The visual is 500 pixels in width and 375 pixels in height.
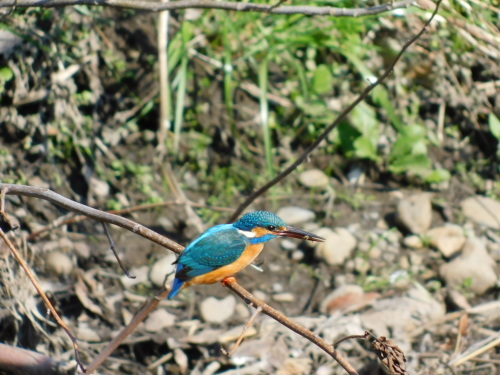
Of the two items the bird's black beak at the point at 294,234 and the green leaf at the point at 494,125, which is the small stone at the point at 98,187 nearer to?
the bird's black beak at the point at 294,234

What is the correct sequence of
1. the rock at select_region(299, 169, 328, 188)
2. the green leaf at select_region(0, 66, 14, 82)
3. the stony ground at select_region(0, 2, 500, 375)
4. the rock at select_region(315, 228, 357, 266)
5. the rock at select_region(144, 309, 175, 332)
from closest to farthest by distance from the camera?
the stony ground at select_region(0, 2, 500, 375) → the rock at select_region(144, 309, 175, 332) → the green leaf at select_region(0, 66, 14, 82) → the rock at select_region(315, 228, 357, 266) → the rock at select_region(299, 169, 328, 188)

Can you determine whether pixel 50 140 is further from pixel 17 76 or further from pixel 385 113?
pixel 385 113

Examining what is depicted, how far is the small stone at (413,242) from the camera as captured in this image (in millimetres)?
4719

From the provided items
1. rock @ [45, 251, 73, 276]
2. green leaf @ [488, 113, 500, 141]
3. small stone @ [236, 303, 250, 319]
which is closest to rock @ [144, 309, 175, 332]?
small stone @ [236, 303, 250, 319]

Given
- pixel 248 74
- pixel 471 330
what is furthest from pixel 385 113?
pixel 471 330

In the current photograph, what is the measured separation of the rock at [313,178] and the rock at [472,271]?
1.04 metres

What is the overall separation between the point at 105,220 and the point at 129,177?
238 cm

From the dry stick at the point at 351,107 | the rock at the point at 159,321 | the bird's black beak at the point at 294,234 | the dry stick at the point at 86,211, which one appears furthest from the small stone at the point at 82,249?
the bird's black beak at the point at 294,234

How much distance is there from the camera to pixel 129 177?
188 inches

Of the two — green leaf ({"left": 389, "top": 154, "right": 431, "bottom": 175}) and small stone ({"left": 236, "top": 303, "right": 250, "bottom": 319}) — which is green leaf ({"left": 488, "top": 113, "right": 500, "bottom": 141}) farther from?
small stone ({"left": 236, "top": 303, "right": 250, "bottom": 319})

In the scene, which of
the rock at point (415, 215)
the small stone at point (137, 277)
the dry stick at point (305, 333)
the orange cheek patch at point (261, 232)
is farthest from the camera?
the rock at point (415, 215)

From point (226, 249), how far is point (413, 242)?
7.65 ft

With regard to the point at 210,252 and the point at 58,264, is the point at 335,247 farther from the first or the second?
the point at 210,252

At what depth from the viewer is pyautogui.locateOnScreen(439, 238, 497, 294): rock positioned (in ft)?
14.4
